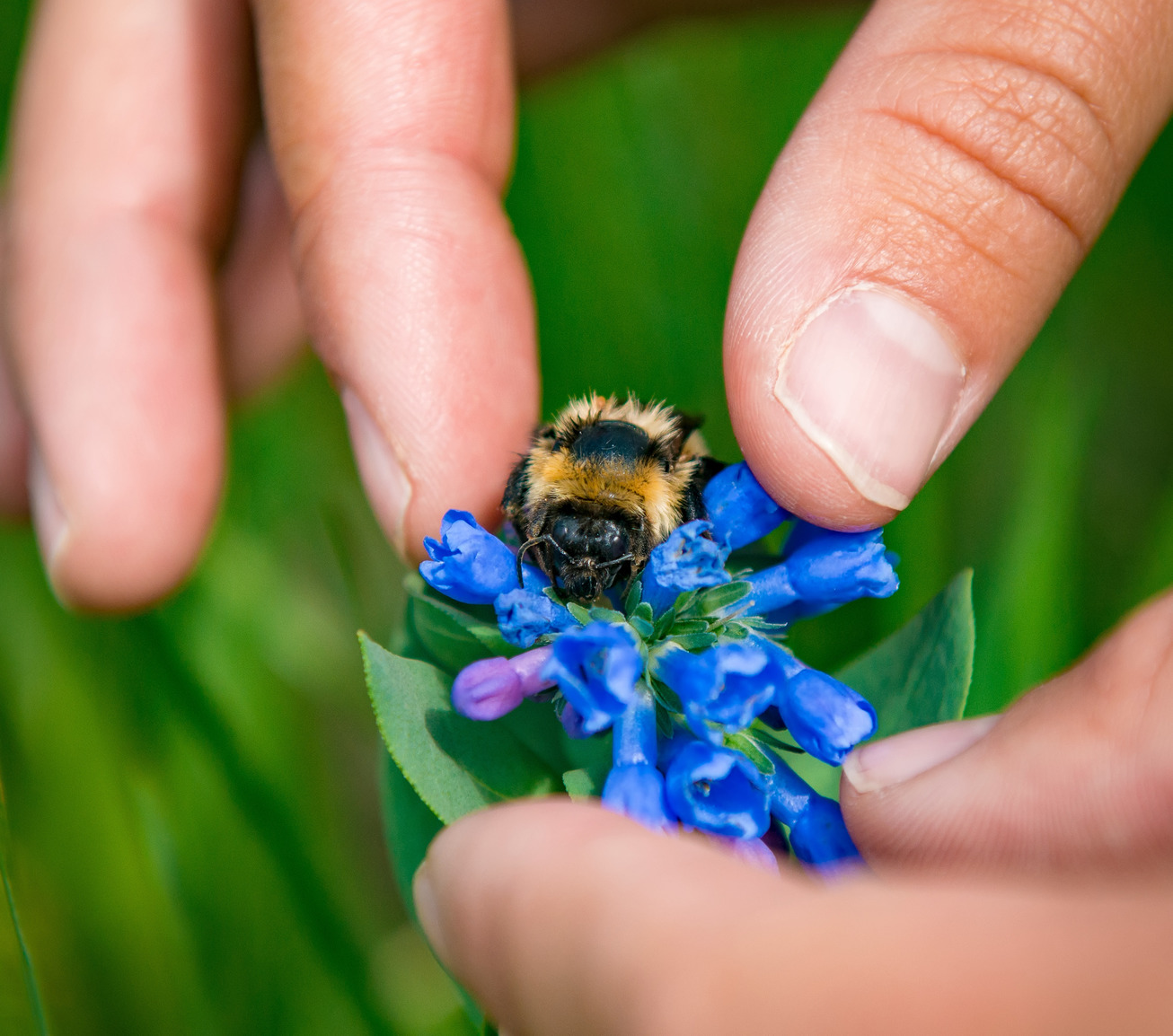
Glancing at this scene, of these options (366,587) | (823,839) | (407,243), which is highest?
(407,243)

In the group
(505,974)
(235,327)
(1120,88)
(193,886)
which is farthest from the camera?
(235,327)

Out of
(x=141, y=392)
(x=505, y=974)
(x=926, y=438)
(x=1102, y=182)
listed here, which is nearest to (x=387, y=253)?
(x=141, y=392)

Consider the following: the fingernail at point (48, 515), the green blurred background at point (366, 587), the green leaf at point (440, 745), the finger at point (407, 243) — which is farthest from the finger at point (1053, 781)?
the fingernail at point (48, 515)

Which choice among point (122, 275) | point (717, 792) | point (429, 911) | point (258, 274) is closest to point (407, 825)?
point (429, 911)

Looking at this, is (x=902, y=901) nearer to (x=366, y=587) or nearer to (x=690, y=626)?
(x=690, y=626)

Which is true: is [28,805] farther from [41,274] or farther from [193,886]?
[41,274]

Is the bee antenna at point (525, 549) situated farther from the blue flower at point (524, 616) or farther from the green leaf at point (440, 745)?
the green leaf at point (440, 745)
